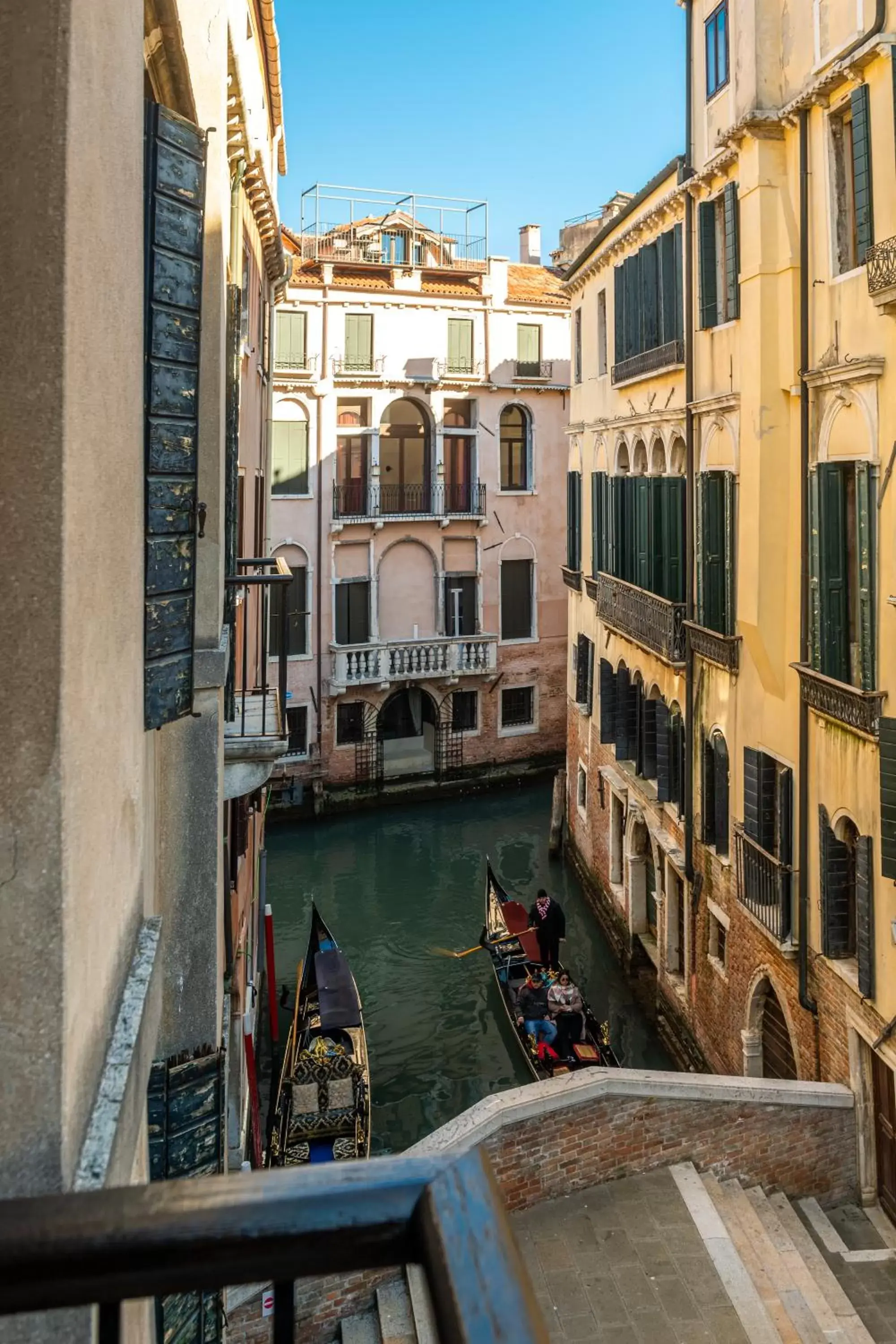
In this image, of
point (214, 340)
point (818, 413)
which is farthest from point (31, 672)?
point (818, 413)

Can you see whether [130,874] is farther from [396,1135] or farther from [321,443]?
[321,443]

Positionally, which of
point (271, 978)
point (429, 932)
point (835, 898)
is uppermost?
point (835, 898)

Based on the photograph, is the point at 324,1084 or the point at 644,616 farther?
the point at 644,616

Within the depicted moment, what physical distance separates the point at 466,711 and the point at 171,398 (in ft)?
77.0

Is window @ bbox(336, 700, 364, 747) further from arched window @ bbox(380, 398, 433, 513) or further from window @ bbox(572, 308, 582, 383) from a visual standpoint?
window @ bbox(572, 308, 582, 383)

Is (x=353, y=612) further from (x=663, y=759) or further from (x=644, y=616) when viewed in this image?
(x=663, y=759)

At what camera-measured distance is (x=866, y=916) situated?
363 inches

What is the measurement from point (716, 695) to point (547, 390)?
16164mm

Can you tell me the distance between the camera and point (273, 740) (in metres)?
6.70

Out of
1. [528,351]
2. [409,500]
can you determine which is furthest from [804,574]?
[528,351]

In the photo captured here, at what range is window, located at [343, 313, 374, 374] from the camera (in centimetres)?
2516

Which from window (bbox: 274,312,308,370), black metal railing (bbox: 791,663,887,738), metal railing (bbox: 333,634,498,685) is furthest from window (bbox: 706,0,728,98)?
metal railing (bbox: 333,634,498,685)

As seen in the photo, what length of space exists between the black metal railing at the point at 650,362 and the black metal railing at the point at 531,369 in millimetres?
9712

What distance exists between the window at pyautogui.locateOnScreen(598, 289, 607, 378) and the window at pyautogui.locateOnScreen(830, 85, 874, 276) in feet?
27.4
